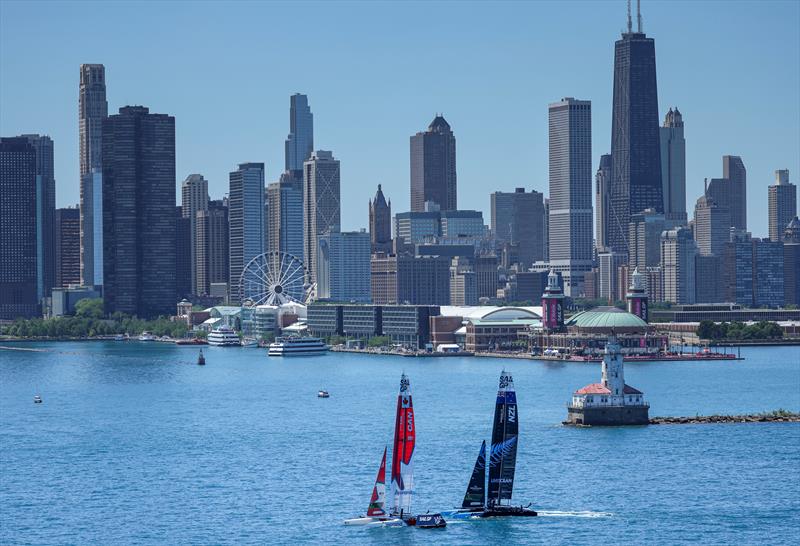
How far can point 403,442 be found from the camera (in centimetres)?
7431

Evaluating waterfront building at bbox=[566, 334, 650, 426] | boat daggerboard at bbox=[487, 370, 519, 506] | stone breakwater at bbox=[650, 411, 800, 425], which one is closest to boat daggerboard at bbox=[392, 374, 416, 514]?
boat daggerboard at bbox=[487, 370, 519, 506]

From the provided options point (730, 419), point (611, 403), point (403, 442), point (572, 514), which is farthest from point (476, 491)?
point (730, 419)

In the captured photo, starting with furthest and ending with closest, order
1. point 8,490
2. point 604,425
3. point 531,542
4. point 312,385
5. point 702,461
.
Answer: point 312,385, point 604,425, point 702,461, point 8,490, point 531,542

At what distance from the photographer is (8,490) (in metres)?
89.8

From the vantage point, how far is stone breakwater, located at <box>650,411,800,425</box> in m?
118

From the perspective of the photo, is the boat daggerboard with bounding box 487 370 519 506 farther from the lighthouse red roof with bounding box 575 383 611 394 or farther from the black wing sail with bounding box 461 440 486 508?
the lighthouse red roof with bounding box 575 383 611 394

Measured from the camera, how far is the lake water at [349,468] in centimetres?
7762

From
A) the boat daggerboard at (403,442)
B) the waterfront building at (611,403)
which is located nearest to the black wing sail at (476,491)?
the boat daggerboard at (403,442)

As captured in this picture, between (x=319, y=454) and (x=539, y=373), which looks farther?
(x=539, y=373)

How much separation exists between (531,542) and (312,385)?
93.7 m

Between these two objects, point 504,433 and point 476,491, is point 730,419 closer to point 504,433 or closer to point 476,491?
point 476,491

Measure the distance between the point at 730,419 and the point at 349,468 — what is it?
114 ft

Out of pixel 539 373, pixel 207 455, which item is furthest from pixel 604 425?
pixel 539 373

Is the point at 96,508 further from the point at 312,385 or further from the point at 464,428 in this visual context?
the point at 312,385
